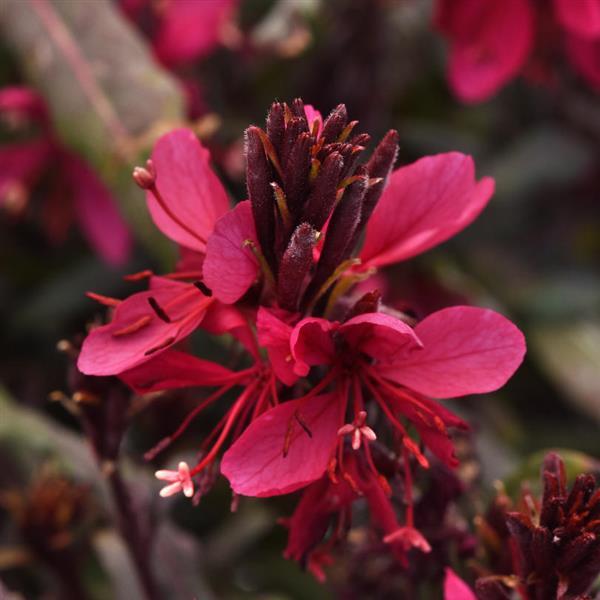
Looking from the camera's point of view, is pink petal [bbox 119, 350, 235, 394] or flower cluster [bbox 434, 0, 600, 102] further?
flower cluster [bbox 434, 0, 600, 102]

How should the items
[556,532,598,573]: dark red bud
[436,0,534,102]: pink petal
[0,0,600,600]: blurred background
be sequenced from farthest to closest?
[436,0,534,102]: pink petal → [0,0,600,600]: blurred background → [556,532,598,573]: dark red bud

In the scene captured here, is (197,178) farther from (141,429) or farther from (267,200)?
(141,429)

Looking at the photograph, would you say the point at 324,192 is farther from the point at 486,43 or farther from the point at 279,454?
the point at 486,43

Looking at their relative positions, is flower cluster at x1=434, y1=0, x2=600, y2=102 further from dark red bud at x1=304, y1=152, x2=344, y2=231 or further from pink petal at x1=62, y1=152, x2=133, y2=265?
dark red bud at x1=304, y1=152, x2=344, y2=231

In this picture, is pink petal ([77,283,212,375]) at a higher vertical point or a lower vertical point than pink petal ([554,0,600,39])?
lower

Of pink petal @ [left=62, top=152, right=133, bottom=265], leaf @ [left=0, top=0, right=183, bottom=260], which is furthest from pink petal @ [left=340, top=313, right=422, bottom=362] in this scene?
pink petal @ [left=62, top=152, right=133, bottom=265]

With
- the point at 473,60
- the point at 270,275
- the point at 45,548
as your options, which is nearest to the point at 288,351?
the point at 270,275

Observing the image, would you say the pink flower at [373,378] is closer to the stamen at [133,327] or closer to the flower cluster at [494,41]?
the stamen at [133,327]

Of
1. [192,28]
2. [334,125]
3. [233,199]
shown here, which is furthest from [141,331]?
[192,28]
